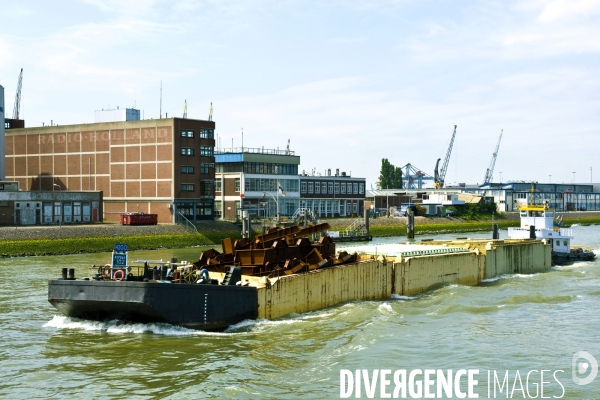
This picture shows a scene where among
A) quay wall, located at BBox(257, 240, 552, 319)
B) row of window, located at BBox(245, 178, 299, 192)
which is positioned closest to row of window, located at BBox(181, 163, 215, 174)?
row of window, located at BBox(245, 178, 299, 192)

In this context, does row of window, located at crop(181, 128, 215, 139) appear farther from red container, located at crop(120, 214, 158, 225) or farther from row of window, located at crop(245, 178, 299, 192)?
row of window, located at crop(245, 178, 299, 192)

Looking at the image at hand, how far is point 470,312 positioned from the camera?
115 ft

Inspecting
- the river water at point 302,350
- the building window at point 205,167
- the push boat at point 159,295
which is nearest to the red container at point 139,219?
the building window at point 205,167

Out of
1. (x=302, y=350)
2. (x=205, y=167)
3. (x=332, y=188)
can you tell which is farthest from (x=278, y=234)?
(x=332, y=188)

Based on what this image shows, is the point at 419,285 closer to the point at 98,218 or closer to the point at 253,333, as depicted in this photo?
the point at 253,333

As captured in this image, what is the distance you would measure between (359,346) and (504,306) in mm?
13223

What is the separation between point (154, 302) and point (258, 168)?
83986 mm

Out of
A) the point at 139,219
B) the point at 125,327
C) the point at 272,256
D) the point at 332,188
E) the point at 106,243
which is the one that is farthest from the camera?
the point at 332,188

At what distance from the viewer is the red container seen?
3246 inches

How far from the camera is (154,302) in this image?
27.1 meters

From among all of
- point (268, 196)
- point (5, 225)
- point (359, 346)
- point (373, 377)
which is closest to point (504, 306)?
point (359, 346)

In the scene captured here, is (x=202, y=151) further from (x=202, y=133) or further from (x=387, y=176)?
(x=387, y=176)

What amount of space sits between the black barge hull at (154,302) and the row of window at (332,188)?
8942cm

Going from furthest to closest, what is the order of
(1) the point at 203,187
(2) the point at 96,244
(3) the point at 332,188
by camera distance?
(3) the point at 332,188 → (1) the point at 203,187 → (2) the point at 96,244
